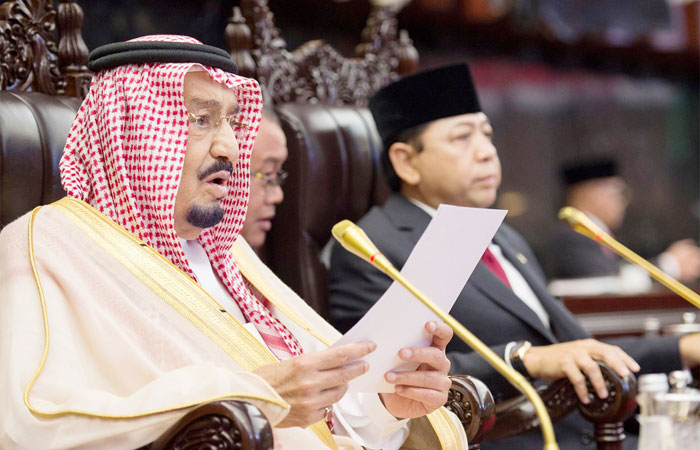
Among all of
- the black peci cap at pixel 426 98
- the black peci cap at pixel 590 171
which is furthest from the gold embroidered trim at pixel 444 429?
the black peci cap at pixel 590 171

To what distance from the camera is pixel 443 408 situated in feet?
6.65

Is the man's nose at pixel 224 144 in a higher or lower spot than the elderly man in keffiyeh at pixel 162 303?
higher

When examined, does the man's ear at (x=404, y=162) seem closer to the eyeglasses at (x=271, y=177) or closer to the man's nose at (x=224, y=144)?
the eyeglasses at (x=271, y=177)

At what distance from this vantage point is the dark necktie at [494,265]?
116 inches

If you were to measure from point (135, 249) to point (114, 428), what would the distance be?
42 cm

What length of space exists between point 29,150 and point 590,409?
1.51 meters

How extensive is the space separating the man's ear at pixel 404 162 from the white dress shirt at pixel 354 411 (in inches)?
43.4

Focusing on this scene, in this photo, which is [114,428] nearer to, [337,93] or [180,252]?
[180,252]

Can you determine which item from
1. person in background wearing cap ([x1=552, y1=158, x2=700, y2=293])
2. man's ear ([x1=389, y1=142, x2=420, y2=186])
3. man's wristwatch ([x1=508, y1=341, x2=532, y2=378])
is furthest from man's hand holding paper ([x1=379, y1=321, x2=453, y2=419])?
person in background wearing cap ([x1=552, y1=158, x2=700, y2=293])

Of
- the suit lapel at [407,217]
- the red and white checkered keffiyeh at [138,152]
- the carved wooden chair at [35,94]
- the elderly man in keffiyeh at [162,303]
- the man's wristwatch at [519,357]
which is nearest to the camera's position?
the elderly man in keffiyeh at [162,303]

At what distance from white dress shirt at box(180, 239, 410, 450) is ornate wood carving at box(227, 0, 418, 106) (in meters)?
0.99

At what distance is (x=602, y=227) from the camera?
6.17m

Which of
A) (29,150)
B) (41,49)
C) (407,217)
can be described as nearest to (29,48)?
(41,49)

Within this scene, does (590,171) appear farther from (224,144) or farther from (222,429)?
(222,429)
